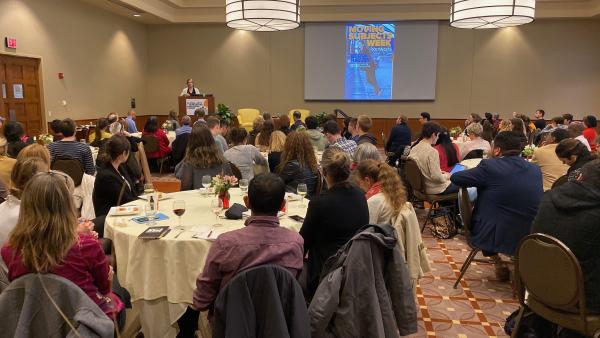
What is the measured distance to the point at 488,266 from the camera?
4668 mm

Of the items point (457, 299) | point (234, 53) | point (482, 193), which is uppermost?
point (234, 53)

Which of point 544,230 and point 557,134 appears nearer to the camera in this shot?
point 544,230

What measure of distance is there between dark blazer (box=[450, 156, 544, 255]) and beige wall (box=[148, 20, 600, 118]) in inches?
427

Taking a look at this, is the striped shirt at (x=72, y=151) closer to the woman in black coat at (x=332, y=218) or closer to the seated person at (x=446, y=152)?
the woman in black coat at (x=332, y=218)

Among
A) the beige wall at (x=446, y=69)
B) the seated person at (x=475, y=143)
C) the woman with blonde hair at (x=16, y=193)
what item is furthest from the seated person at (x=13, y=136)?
the beige wall at (x=446, y=69)

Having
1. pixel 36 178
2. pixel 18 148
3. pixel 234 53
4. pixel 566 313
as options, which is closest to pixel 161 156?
pixel 18 148

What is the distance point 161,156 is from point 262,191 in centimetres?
776

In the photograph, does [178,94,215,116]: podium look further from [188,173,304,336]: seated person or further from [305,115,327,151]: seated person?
[188,173,304,336]: seated person

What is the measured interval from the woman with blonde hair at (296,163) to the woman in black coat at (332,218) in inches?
60.5

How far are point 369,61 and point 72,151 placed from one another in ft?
34.4

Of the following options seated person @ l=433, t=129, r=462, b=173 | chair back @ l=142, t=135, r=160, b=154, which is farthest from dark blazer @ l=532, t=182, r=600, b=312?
chair back @ l=142, t=135, r=160, b=154

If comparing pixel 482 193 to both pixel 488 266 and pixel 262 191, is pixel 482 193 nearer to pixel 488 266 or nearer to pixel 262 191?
pixel 488 266

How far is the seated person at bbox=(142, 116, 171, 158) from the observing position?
30.1ft

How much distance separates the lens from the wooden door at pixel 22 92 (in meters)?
9.20
